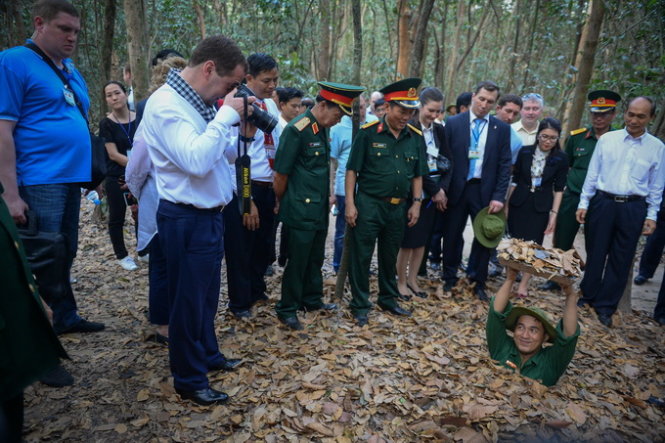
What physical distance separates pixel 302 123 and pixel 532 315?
8.23 feet

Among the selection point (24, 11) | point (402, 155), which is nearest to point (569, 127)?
point (402, 155)

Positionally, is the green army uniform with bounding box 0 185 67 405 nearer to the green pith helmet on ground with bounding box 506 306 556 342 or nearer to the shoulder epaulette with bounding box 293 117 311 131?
the shoulder epaulette with bounding box 293 117 311 131

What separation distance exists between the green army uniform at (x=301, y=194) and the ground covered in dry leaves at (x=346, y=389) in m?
0.51

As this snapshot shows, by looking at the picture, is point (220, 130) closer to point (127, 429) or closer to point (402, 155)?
point (127, 429)

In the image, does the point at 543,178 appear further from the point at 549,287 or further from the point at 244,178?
the point at 244,178

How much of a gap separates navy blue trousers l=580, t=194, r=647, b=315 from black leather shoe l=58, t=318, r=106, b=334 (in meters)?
5.22

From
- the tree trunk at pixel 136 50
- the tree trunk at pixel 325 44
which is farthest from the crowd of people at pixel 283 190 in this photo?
the tree trunk at pixel 325 44

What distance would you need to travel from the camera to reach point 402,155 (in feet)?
13.9

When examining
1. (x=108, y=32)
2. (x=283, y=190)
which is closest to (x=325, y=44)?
(x=108, y=32)

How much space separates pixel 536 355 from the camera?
3.52m

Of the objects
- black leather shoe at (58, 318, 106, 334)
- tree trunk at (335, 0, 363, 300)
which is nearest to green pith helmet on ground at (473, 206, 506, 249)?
tree trunk at (335, 0, 363, 300)

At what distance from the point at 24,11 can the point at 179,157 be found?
9.80 meters

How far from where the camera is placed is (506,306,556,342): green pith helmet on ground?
345 cm

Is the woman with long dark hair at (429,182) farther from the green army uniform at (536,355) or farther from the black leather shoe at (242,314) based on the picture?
the black leather shoe at (242,314)
